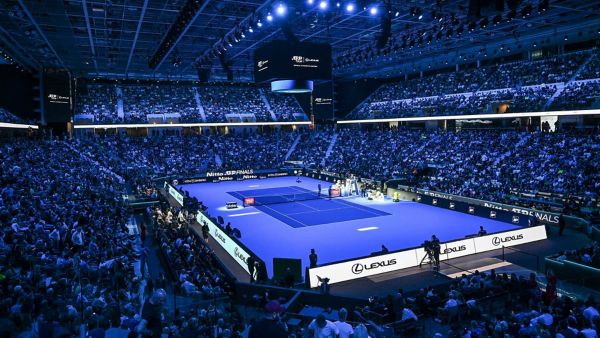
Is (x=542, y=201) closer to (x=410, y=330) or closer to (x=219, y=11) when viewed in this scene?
(x=410, y=330)

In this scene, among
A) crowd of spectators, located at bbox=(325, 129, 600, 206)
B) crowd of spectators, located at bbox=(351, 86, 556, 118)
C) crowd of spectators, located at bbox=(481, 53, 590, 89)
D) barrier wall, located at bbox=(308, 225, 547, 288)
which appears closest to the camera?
barrier wall, located at bbox=(308, 225, 547, 288)

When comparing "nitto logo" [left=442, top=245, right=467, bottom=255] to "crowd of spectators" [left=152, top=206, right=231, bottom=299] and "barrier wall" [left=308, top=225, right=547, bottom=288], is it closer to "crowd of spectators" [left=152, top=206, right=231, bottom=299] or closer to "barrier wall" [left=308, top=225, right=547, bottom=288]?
"barrier wall" [left=308, top=225, right=547, bottom=288]

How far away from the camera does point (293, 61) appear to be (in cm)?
2408

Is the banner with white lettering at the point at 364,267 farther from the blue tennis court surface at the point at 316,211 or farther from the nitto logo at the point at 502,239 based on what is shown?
the blue tennis court surface at the point at 316,211

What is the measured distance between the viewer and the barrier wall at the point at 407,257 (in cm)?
1644

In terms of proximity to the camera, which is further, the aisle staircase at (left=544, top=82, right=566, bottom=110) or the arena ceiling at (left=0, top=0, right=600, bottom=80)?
the aisle staircase at (left=544, top=82, right=566, bottom=110)

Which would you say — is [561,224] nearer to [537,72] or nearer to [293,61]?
[293,61]

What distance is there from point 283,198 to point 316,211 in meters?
6.16

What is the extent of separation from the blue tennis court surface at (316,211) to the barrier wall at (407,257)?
8983mm

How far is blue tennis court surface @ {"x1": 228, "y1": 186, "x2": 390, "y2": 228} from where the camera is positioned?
1083 inches

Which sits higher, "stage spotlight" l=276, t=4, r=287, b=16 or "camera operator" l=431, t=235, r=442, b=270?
"stage spotlight" l=276, t=4, r=287, b=16

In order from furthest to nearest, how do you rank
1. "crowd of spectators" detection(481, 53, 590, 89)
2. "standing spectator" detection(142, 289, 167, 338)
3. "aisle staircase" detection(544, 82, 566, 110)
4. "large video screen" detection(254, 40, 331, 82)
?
"crowd of spectators" detection(481, 53, 590, 89)
"aisle staircase" detection(544, 82, 566, 110)
"large video screen" detection(254, 40, 331, 82)
"standing spectator" detection(142, 289, 167, 338)

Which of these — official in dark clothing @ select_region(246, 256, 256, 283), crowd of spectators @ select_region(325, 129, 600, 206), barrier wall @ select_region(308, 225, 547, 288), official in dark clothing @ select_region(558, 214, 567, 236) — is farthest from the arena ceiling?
official in dark clothing @ select_region(246, 256, 256, 283)

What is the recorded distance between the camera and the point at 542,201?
2691 cm
